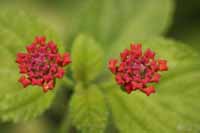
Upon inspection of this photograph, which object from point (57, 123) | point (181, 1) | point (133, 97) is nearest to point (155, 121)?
point (133, 97)

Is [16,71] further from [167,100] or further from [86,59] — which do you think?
[167,100]

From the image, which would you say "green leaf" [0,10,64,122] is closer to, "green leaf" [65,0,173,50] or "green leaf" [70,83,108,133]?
"green leaf" [70,83,108,133]

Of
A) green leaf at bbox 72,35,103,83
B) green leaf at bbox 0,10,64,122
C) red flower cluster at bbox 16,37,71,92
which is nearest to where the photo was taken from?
red flower cluster at bbox 16,37,71,92

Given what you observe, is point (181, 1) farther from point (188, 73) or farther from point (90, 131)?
point (90, 131)

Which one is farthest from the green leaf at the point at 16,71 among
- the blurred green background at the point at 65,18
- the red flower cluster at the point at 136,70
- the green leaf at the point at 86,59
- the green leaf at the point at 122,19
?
the blurred green background at the point at 65,18

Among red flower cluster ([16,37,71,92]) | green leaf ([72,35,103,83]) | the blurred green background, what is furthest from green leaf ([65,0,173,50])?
red flower cluster ([16,37,71,92])

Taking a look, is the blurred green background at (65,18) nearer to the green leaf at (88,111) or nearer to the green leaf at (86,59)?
the green leaf at (86,59)

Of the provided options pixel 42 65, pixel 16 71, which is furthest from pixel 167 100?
pixel 16 71

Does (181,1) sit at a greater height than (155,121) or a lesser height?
greater
